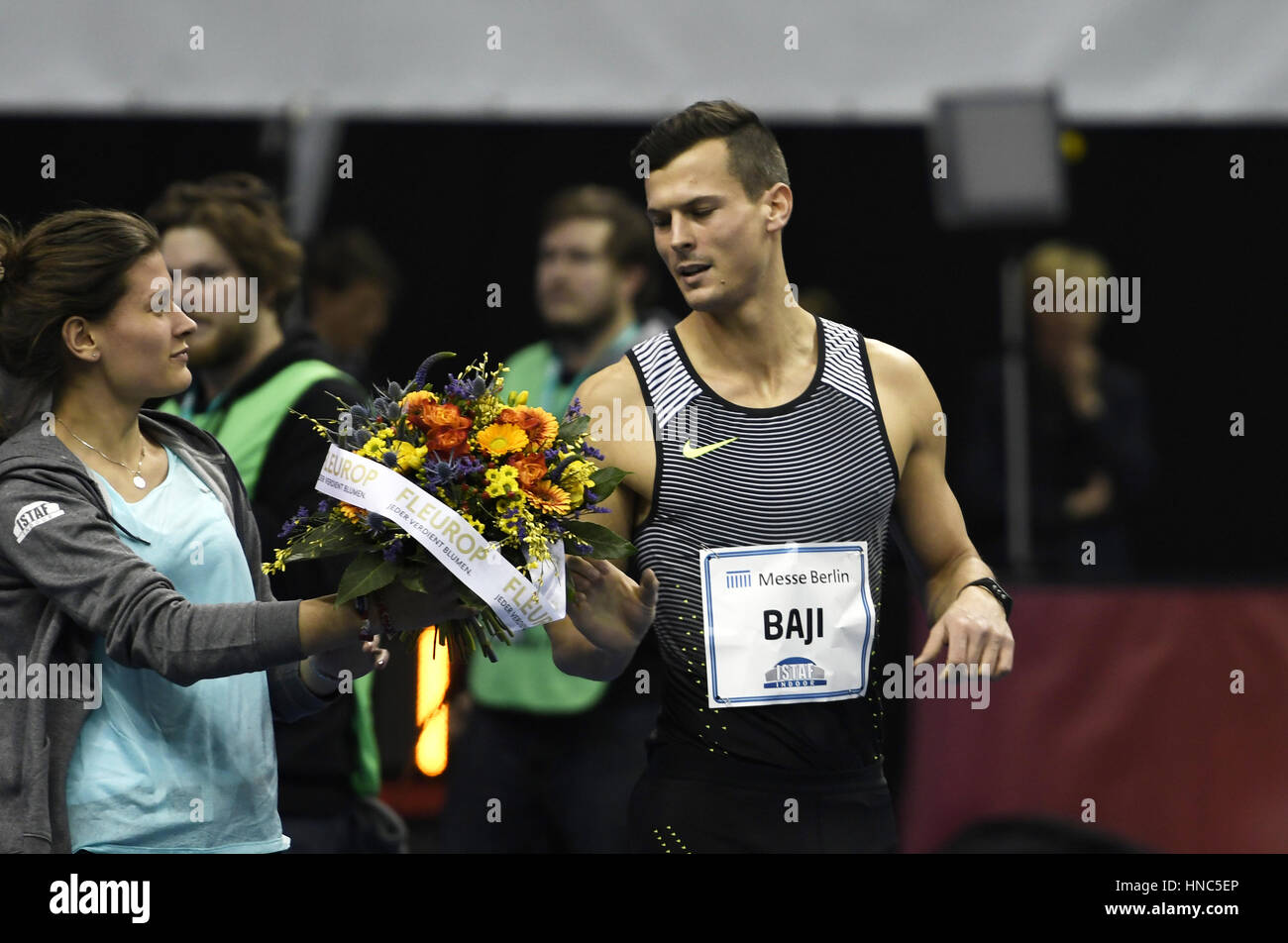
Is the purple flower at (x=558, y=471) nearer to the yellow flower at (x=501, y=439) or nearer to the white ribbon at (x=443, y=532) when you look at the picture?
the yellow flower at (x=501, y=439)

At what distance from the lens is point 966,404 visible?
631 cm

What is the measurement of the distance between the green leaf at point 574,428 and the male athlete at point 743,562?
0.28m

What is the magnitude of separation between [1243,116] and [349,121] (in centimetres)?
293

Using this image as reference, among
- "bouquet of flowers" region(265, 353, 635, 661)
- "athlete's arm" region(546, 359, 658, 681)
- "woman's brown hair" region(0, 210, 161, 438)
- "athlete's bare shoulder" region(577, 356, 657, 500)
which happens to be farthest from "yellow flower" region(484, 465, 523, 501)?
"woman's brown hair" region(0, 210, 161, 438)

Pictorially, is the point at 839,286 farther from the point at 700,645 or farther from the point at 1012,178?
the point at 700,645

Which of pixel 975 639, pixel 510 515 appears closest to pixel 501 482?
pixel 510 515

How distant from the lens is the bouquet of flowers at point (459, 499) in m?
2.89

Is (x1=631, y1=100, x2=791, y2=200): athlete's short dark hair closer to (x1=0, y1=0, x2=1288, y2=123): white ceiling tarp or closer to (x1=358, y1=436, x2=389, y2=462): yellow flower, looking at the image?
(x1=358, y1=436, x2=389, y2=462): yellow flower

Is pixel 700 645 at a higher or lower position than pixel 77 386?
lower

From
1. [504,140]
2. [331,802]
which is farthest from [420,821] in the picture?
[504,140]

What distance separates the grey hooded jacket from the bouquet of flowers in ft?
0.57

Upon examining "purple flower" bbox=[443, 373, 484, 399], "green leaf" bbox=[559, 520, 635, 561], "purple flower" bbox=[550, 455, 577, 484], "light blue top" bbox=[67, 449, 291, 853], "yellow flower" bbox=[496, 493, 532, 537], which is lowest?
"light blue top" bbox=[67, 449, 291, 853]

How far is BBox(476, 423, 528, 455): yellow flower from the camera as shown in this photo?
9.80 feet

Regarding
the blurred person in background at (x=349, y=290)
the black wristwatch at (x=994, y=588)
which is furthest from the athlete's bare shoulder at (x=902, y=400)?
the blurred person in background at (x=349, y=290)
